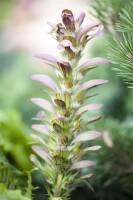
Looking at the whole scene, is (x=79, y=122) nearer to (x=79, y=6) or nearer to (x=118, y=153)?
(x=118, y=153)

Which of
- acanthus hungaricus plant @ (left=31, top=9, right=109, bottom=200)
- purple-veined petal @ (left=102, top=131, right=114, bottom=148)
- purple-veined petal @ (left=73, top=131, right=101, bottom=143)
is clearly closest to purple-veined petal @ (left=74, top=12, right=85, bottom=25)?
acanthus hungaricus plant @ (left=31, top=9, right=109, bottom=200)

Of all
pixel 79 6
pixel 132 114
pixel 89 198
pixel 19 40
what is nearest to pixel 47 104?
pixel 89 198

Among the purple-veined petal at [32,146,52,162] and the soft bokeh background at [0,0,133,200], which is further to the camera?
the soft bokeh background at [0,0,133,200]

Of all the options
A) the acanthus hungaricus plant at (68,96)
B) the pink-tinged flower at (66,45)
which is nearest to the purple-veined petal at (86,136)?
the acanthus hungaricus plant at (68,96)

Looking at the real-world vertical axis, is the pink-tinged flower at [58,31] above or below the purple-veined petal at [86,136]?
above

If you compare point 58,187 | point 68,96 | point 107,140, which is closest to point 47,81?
point 68,96

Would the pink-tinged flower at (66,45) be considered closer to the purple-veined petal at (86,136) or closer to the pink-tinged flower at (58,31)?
the pink-tinged flower at (58,31)

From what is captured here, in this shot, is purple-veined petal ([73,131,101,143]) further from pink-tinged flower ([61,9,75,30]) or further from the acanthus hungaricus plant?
pink-tinged flower ([61,9,75,30])

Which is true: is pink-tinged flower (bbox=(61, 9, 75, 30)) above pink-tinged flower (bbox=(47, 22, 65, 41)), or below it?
above
